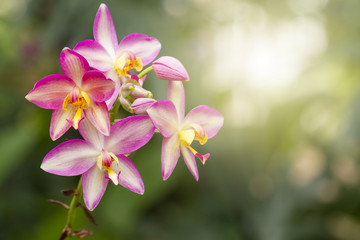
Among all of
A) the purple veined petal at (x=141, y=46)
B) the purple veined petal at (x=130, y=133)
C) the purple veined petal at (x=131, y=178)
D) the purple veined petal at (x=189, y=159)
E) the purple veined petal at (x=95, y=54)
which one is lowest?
the purple veined petal at (x=131, y=178)

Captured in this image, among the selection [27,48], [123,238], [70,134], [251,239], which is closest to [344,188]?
[251,239]

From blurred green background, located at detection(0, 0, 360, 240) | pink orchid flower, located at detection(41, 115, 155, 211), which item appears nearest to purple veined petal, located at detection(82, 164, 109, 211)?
pink orchid flower, located at detection(41, 115, 155, 211)

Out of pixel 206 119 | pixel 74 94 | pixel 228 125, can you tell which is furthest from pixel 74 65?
pixel 228 125

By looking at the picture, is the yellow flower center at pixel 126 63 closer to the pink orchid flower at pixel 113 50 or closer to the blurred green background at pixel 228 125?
the pink orchid flower at pixel 113 50

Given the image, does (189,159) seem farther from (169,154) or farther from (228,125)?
(228,125)

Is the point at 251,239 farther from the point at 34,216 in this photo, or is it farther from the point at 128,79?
the point at 128,79

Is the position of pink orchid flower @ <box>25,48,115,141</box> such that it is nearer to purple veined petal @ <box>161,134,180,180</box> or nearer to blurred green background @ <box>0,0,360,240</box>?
purple veined petal @ <box>161,134,180,180</box>

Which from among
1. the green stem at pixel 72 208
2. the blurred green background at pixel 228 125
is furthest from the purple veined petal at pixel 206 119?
the blurred green background at pixel 228 125
